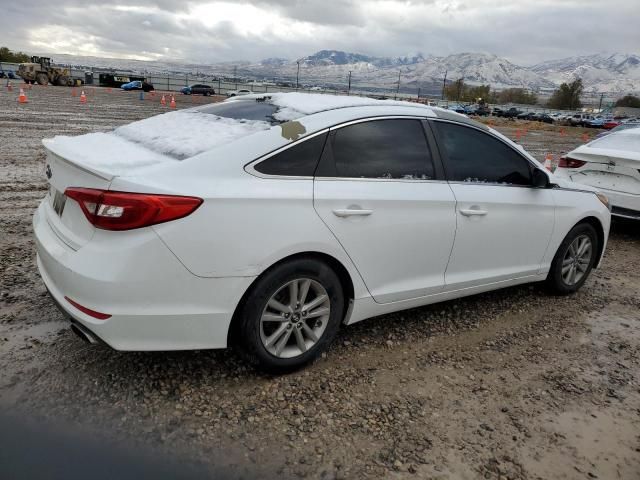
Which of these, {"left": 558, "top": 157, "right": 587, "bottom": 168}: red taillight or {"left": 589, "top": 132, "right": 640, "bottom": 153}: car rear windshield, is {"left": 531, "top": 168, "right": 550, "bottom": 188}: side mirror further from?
{"left": 589, "top": 132, "right": 640, "bottom": 153}: car rear windshield

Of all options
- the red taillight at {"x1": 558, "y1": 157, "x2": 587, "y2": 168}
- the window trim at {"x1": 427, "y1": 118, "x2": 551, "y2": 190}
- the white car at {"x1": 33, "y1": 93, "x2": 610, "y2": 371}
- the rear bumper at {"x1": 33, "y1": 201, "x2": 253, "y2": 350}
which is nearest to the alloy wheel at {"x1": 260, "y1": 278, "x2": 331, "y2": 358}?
the white car at {"x1": 33, "y1": 93, "x2": 610, "y2": 371}

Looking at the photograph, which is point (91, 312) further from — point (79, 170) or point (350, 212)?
point (350, 212)

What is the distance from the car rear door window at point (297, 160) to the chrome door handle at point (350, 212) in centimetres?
27

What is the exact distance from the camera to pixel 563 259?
476 cm

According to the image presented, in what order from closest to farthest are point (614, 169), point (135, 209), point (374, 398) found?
point (135, 209) → point (374, 398) → point (614, 169)

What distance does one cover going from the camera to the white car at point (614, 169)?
22.0 ft

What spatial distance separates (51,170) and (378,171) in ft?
6.62

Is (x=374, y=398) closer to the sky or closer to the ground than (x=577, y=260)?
closer to the ground

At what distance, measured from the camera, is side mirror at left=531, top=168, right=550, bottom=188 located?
4312 mm

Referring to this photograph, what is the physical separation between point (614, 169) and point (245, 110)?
5451 mm

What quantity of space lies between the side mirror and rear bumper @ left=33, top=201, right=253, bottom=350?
107 inches

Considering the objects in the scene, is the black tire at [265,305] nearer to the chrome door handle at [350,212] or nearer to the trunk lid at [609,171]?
the chrome door handle at [350,212]

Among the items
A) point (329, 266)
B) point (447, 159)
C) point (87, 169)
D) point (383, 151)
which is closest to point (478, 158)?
point (447, 159)

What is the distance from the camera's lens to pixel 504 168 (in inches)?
165
